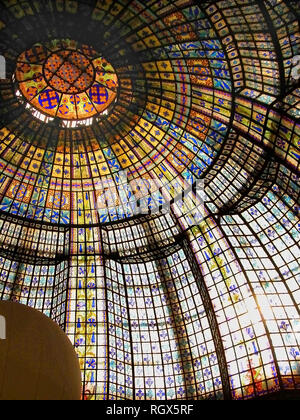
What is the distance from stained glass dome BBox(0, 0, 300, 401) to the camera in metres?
23.5

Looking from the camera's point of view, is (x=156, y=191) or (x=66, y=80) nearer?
(x=66, y=80)

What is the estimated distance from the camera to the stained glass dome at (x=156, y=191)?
2345 centimetres

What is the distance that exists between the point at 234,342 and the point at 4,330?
21751 mm

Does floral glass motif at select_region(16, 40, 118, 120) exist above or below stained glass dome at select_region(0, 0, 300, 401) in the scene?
above

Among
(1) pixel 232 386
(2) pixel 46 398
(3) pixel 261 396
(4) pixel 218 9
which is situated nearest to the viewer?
(2) pixel 46 398

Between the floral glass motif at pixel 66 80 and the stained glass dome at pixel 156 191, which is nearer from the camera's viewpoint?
the stained glass dome at pixel 156 191

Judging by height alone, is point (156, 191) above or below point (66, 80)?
below

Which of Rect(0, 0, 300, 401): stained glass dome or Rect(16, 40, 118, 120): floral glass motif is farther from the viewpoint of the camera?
Rect(16, 40, 118, 120): floral glass motif

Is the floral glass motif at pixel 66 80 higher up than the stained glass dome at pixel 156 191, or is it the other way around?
the floral glass motif at pixel 66 80

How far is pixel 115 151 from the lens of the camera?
102 ft

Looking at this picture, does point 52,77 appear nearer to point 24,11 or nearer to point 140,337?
point 24,11

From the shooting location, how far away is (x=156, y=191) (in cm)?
3219
